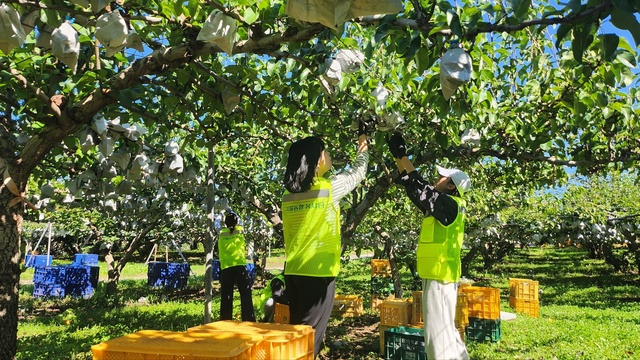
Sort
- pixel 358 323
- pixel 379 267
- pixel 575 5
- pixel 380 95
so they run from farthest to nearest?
1. pixel 379 267
2. pixel 358 323
3. pixel 380 95
4. pixel 575 5

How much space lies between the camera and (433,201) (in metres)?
3.26

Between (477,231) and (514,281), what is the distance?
3798 mm

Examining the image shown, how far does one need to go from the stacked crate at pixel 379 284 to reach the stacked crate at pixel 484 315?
2797 millimetres

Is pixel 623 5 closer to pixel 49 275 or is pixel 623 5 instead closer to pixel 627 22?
pixel 627 22

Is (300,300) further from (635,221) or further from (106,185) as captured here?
(635,221)

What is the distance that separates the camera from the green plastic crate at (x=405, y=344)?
4496 millimetres

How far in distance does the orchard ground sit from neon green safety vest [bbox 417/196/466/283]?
2323 mm

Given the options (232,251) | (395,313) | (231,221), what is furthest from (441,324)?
(231,221)

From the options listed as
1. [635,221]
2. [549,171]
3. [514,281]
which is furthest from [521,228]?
[549,171]

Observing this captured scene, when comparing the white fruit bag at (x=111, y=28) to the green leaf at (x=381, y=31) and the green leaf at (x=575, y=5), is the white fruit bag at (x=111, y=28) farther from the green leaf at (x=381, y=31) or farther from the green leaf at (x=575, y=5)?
the green leaf at (x=575, y=5)

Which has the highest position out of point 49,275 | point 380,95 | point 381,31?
point 380,95

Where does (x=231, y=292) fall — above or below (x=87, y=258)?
above

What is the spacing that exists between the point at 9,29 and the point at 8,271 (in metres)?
2.12

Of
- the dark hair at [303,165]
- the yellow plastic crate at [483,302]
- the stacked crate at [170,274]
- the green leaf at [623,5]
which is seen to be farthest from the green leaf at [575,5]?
the stacked crate at [170,274]
